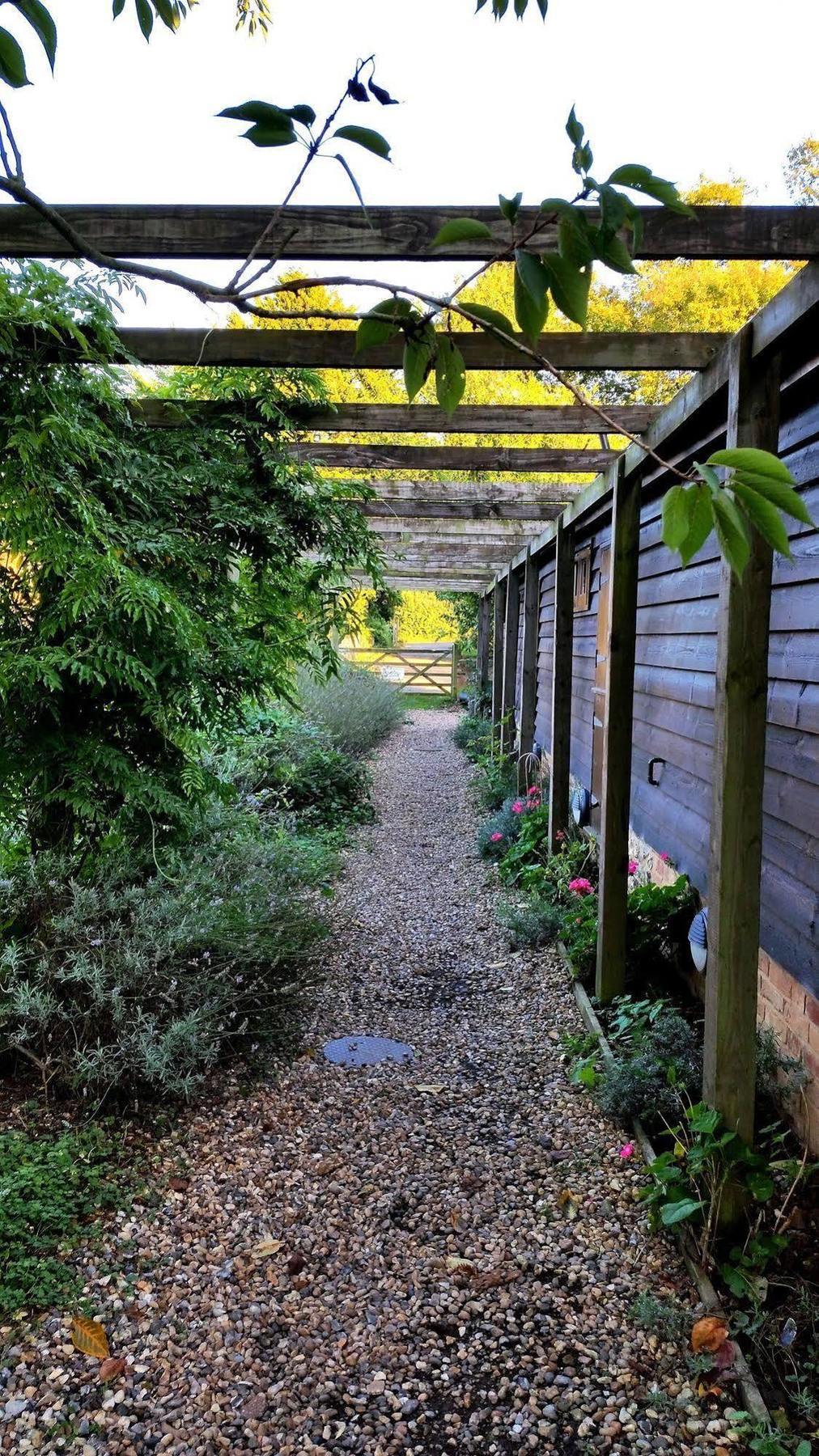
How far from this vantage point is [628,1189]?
2.78 meters

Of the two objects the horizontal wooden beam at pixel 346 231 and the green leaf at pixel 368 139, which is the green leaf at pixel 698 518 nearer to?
the green leaf at pixel 368 139

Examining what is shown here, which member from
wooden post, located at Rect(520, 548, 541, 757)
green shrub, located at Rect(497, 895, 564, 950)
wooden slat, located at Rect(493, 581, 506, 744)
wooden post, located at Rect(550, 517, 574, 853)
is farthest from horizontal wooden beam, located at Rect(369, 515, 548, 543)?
green shrub, located at Rect(497, 895, 564, 950)

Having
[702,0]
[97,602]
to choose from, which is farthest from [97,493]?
[702,0]

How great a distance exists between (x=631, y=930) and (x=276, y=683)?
207cm

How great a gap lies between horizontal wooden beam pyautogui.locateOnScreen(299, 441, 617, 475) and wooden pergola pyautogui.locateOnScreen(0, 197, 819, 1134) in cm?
1

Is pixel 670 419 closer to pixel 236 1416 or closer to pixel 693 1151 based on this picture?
pixel 693 1151

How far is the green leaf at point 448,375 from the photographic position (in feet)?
3.20

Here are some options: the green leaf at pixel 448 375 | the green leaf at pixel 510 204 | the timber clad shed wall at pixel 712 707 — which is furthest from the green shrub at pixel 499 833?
the green leaf at pixel 510 204

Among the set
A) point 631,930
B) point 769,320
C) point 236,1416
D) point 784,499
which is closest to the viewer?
point 784,499

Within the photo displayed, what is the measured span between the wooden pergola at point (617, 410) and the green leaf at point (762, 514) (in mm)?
519

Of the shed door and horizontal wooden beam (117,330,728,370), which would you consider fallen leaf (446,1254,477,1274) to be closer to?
horizontal wooden beam (117,330,728,370)

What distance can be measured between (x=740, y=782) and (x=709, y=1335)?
137 cm

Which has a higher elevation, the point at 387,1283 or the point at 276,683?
the point at 276,683

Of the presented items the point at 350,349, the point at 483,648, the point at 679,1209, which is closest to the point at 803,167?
the point at 483,648
